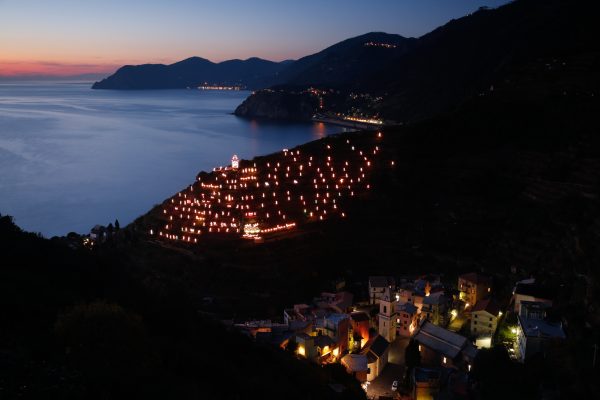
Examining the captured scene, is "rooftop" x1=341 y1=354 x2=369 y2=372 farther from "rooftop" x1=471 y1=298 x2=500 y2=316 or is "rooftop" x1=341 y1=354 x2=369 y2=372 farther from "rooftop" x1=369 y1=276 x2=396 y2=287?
"rooftop" x1=369 y1=276 x2=396 y2=287

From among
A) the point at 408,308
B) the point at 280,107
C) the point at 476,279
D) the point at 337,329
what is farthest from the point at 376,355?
the point at 280,107

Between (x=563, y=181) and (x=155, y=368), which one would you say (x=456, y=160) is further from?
(x=155, y=368)

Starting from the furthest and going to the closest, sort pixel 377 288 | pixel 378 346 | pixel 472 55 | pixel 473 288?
pixel 472 55 < pixel 377 288 < pixel 473 288 < pixel 378 346

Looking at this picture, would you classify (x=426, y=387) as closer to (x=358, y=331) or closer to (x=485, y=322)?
(x=358, y=331)

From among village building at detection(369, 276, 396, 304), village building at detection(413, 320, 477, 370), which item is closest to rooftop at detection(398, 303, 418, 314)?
village building at detection(413, 320, 477, 370)

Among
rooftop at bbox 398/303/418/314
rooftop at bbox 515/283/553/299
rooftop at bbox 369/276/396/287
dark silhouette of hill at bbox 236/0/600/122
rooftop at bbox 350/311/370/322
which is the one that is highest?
dark silhouette of hill at bbox 236/0/600/122

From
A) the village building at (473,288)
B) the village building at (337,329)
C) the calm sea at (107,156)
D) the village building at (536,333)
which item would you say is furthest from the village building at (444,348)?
the calm sea at (107,156)
